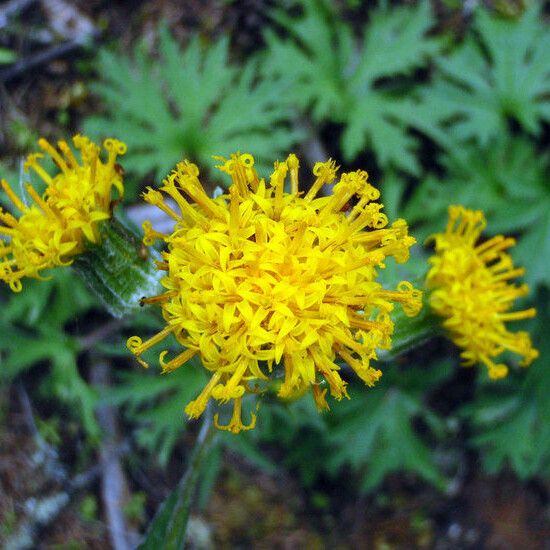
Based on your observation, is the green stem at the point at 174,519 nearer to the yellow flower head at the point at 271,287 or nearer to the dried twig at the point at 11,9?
the yellow flower head at the point at 271,287

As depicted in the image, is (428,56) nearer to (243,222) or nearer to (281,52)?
(281,52)

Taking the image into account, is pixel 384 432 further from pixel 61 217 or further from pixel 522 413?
→ pixel 61 217

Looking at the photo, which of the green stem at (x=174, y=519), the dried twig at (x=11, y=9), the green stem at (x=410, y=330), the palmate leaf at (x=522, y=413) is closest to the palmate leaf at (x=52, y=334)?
the green stem at (x=174, y=519)

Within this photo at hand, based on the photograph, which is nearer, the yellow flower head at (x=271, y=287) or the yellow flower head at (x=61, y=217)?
the yellow flower head at (x=271, y=287)

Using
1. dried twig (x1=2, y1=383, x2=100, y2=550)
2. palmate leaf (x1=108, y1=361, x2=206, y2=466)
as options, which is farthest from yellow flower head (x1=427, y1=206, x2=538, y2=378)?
dried twig (x1=2, y1=383, x2=100, y2=550)

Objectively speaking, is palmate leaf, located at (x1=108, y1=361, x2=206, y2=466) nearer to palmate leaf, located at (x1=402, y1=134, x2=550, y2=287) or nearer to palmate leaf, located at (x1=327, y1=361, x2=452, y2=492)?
palmate leaf, located at (x1=327, y1=361, x2=452, y2=492)
